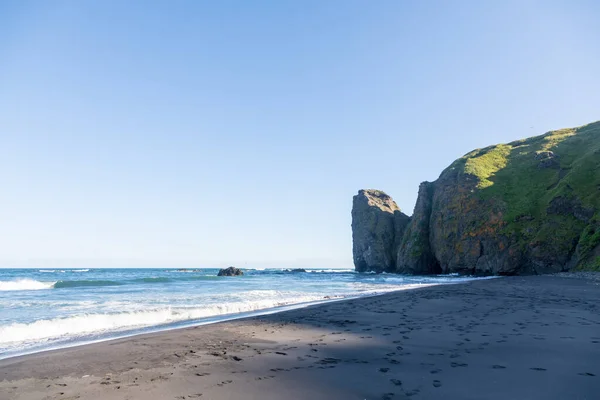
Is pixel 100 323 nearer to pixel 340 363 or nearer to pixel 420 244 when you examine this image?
pixel 340 363

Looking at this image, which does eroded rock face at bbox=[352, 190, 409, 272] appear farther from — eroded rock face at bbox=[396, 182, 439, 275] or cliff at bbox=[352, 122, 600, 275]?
eroded rock face at bbox=[396, 182, 439, 275]

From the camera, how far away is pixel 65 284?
164 feet

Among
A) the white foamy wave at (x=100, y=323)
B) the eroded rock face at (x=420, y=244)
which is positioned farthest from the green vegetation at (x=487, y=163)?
the white foamy wave at (x=100, y=323)

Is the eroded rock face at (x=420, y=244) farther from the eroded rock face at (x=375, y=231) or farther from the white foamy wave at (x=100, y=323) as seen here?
the white foamy wave at (x=100, y=323)

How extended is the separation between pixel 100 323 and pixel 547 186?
61.1m

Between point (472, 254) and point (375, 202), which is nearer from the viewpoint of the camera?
point (472, 254)

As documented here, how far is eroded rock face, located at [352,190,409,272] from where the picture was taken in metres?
81.9

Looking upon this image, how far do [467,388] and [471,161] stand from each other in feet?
228

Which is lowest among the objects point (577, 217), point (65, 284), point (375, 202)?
point (65, 284)

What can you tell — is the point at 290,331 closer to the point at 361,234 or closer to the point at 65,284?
the point at 65,284

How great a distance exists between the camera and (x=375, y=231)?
8362 cm

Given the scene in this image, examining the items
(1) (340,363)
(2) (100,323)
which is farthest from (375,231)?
A: (1) (340,363)

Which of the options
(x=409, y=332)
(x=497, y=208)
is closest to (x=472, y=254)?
(x=497, y=208)

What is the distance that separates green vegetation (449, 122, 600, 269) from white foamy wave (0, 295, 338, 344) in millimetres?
40261
